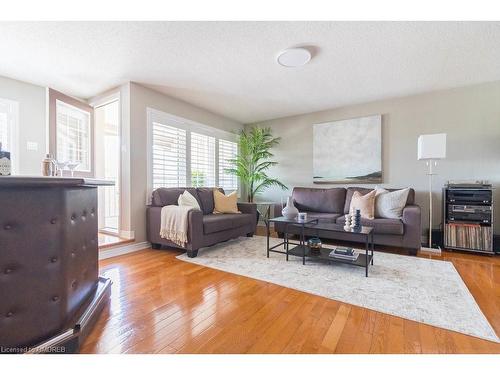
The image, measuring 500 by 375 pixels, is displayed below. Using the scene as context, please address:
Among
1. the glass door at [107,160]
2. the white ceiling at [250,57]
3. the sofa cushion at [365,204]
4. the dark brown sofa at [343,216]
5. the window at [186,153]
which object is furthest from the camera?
the glass door at [107,160]

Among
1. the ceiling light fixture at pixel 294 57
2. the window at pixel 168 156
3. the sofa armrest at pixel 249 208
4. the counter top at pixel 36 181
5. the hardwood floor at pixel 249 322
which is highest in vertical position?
the ceiling light fixture at pixel 294 57

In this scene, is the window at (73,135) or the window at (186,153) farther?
the window at (186,153)

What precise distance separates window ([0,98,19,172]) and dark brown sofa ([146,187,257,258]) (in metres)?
1.99

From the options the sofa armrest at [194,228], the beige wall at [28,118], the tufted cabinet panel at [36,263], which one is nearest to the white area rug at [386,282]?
the sofa armrest at [194,228]

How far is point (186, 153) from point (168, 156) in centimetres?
40

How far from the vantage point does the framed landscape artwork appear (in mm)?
3967

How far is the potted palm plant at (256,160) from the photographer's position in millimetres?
4836

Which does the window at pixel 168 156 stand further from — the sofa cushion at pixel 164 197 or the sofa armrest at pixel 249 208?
the sofa armrest at pixel 249 208

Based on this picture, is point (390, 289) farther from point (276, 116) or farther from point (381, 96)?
point (276, 116)

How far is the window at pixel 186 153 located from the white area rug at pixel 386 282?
1.50m

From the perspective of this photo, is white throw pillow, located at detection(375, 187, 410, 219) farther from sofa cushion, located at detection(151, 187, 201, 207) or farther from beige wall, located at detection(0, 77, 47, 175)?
beige wall, located at detection(0, 77, 47, 175)

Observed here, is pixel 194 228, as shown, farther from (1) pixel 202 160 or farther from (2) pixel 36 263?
(1) pixel 202 160
